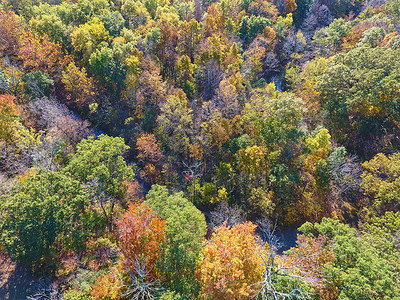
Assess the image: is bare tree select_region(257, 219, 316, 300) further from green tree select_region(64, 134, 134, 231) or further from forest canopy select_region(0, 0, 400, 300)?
green tree select_region(64, 134, 134, 231)

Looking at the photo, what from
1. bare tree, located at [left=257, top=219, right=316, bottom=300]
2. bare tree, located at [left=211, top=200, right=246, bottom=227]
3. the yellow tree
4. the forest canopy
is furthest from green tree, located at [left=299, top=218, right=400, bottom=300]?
bare tree, located at [left=211, top=200, right=246, bottom=227]

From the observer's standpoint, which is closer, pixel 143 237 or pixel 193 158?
pixel 143 237

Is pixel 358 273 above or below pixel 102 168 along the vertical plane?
above

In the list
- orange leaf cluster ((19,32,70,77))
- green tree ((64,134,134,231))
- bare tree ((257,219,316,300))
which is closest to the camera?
bare tree ((257,219,316,300))

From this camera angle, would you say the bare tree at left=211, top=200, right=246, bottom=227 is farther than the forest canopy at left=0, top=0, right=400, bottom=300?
Yes

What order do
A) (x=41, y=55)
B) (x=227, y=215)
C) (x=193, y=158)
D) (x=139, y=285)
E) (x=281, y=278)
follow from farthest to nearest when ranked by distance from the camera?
(x=193, y=158)
(x=41, y=55)
(x=227, y=215)
(x=281, y=278)
(x=139, y=285)

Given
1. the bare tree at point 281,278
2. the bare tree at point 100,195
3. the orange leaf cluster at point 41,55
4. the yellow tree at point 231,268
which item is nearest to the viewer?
the bare tree at point 281,278

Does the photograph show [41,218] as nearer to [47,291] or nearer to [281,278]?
[47,291]

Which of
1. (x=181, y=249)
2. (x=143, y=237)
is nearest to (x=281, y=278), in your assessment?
(x=181, y=249)

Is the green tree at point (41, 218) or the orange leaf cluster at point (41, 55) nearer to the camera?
the green tree at point (41, 218)

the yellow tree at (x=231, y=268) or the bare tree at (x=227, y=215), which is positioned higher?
the yellow tree at (x=231, y=268)

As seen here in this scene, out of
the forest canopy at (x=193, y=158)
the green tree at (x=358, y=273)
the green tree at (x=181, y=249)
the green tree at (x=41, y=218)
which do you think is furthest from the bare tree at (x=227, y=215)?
the green tree at (x=41, y=218)

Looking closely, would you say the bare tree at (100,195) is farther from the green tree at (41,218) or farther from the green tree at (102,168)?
the green tree at (41,218)
